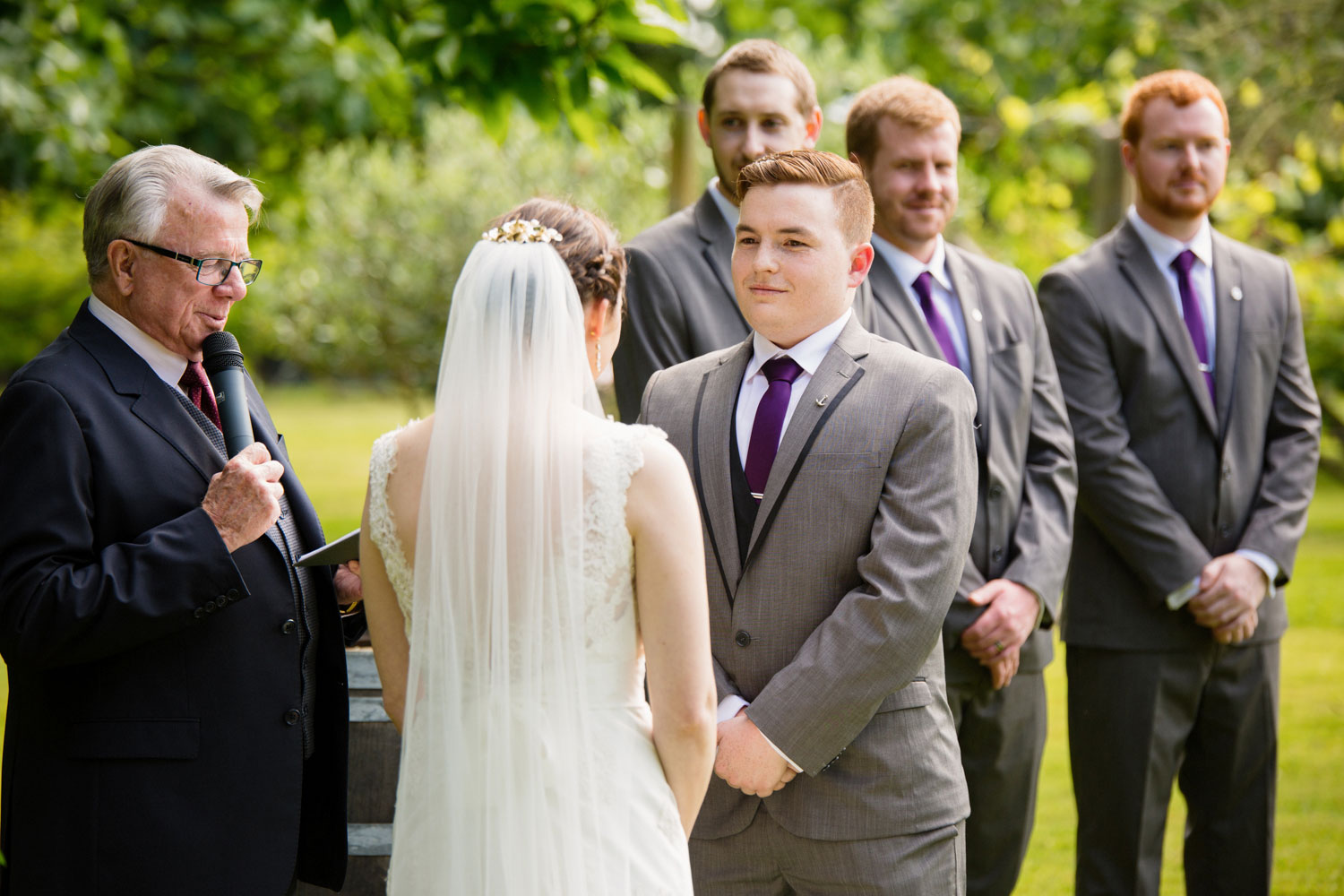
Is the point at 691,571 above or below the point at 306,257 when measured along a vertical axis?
below

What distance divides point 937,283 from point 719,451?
4.14 ft

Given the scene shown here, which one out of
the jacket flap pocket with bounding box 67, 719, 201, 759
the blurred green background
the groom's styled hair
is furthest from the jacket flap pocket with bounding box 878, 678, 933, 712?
the jacket flap pocket with bounding box 67, 719, 201, 759

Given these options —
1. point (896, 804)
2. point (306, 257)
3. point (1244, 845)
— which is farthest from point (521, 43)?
point (306, 257)

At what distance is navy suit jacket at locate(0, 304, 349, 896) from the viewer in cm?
250

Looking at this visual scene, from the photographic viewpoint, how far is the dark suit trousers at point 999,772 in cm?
370

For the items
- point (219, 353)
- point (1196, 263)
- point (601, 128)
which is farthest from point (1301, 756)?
point (219, 353)

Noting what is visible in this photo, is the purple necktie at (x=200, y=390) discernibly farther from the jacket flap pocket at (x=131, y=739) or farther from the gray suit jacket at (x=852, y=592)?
the gray suit jacket at (x=852, y=592)

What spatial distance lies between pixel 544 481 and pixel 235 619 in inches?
33.4

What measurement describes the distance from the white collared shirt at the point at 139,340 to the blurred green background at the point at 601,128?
86 centimetres

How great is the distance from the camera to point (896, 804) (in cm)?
275

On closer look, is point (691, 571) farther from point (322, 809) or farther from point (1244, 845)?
point (1244, 845)

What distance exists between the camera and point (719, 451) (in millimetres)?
2902

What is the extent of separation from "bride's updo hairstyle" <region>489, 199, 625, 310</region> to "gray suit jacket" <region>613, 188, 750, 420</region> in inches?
45.4

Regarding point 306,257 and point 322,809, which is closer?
point 322,809
